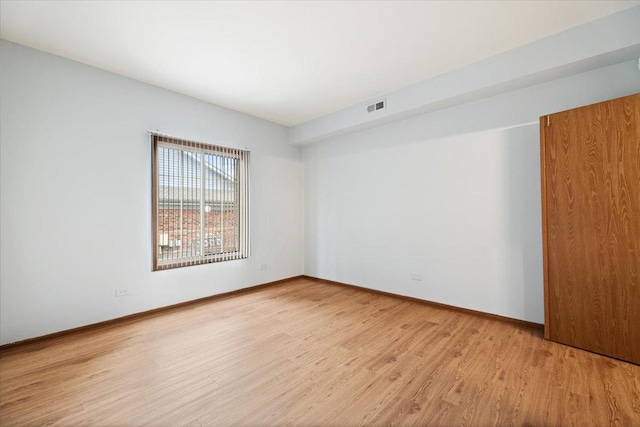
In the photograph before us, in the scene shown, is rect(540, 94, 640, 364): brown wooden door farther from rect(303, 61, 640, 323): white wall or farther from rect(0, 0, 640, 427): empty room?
rect(303, 61, 640, 323): white wall

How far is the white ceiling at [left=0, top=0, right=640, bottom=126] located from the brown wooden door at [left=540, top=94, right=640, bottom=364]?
3.10 feet

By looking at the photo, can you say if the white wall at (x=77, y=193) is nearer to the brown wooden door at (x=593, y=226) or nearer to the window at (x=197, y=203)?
the window at (x=197, y=203)

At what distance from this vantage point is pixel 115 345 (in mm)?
2529

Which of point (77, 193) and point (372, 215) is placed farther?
point (372, 215)

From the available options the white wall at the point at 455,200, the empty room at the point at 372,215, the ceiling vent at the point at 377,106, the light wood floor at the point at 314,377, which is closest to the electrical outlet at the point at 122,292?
the empty room at the point at 372,215

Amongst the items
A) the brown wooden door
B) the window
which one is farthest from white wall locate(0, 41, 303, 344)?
the brown wooden door

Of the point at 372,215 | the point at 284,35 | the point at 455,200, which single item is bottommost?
the point at 372,215

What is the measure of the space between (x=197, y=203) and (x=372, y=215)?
2.70 meters

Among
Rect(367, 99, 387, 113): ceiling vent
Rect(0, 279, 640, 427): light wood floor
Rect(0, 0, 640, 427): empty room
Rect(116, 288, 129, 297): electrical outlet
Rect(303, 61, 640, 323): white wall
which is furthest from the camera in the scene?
Rect(367, 99, 387, 113): ceiling vent

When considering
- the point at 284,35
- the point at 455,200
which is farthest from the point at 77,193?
the point at 455,200

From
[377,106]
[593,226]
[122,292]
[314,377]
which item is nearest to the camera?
[314,377]

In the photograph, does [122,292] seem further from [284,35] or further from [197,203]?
[284,35]

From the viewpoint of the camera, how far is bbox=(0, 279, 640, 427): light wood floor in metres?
1.63

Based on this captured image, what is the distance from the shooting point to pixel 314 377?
2008mm
